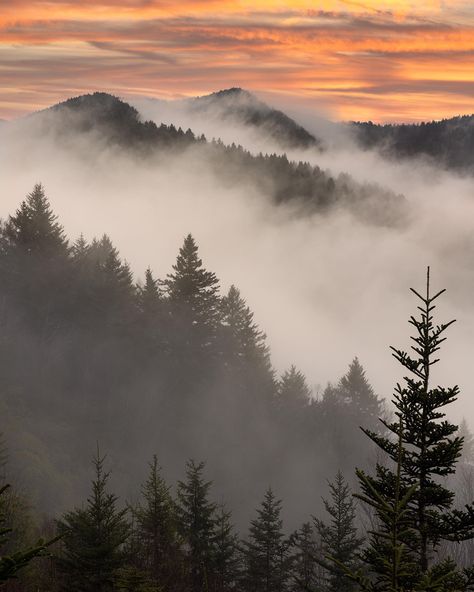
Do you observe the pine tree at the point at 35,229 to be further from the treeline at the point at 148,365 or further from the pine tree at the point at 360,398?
the pine tree at the point at 360,398

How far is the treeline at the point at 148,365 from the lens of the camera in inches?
2201

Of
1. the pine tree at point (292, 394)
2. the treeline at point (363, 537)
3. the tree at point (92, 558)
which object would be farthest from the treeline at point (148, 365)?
the tree at point (92, 558)

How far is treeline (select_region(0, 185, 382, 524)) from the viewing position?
→ 55906 millimetres

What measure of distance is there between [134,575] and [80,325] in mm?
48677

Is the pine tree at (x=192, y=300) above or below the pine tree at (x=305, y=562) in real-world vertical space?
above

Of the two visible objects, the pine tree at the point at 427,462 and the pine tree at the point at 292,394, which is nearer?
the pine tree at the point at 427,462

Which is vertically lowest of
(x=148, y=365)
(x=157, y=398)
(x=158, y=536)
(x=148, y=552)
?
(x=148, y=552)

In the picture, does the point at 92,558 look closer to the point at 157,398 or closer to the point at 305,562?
the point at 305,562

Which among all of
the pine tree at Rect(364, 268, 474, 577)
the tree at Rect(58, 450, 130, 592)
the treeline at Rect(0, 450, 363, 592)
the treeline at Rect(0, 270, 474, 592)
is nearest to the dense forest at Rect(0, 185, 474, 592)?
the treeline at Rect(0, 450, 363, 592)

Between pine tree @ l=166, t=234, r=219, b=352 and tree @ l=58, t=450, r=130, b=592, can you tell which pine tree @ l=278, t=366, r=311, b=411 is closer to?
pine tree @ l=166, t=234, r=219, b=352

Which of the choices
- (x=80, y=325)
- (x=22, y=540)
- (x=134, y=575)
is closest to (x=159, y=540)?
(x=22, y=540)

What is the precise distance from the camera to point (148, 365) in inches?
2367

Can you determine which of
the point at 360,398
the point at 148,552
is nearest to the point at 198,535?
the point at 148,552

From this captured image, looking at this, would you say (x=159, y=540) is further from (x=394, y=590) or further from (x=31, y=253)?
(x=31, y=253)
